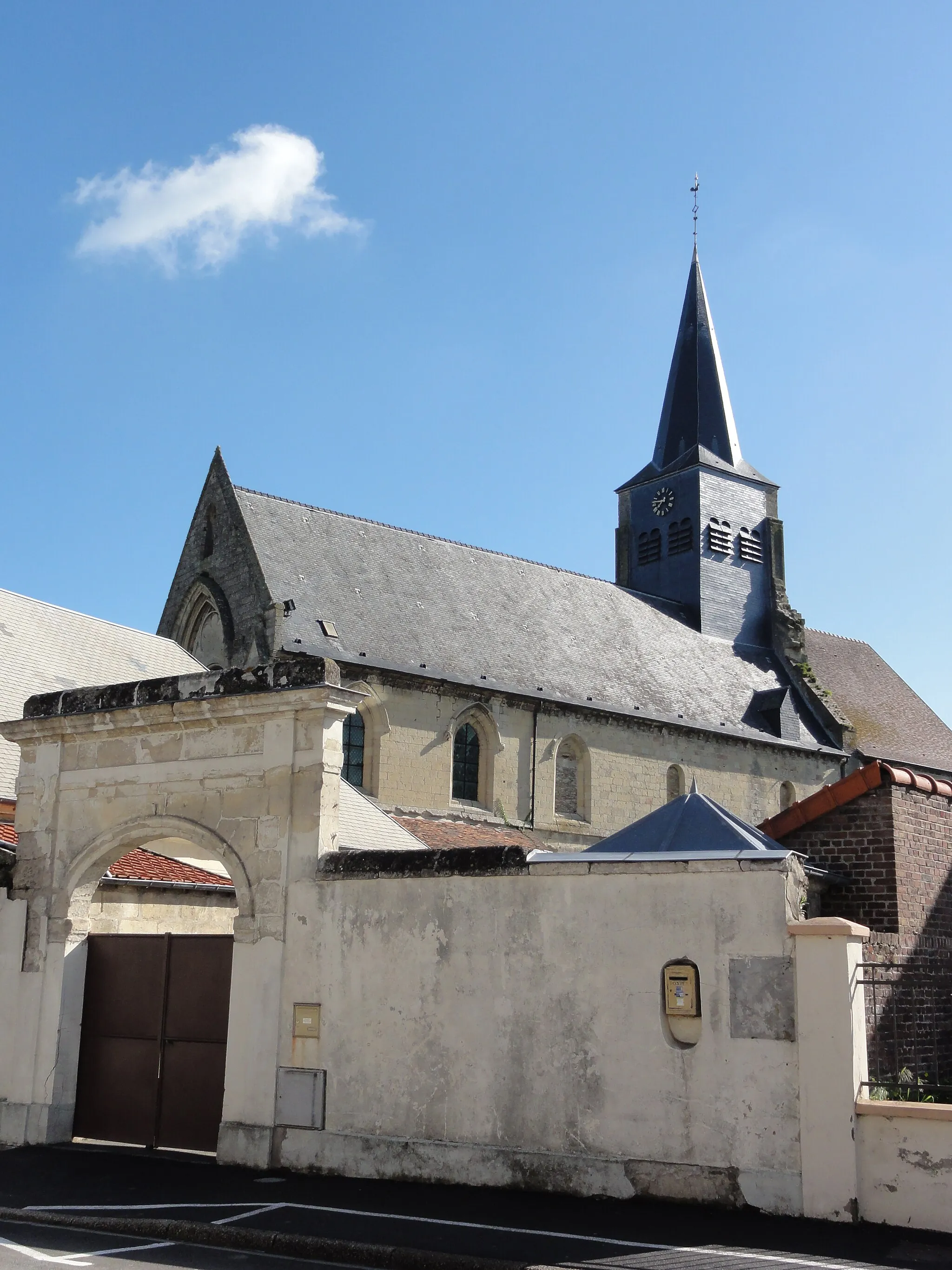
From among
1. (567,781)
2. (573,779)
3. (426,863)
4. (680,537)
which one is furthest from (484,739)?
(426,863)

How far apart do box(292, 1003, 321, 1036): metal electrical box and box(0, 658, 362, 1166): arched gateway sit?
7 cm

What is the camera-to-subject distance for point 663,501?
36.8 m

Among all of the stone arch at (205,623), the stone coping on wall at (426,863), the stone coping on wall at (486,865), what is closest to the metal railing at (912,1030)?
the stone coping on wall at (486,865)

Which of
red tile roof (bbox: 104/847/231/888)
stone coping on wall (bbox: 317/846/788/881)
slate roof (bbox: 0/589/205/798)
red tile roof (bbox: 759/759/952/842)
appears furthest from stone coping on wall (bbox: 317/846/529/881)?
slate roof (bbox: 0/589/205/798)

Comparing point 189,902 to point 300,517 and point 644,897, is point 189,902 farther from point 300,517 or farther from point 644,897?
point 300,517

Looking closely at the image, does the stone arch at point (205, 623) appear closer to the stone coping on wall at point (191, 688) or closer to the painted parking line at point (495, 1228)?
the stone coping on wall at point (191, 688)

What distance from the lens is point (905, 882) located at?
1041 cm

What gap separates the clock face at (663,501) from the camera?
36.7 m

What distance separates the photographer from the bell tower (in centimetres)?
3531

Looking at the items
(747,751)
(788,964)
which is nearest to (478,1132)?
(788,964)

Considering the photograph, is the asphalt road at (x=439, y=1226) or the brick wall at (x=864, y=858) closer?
the asphalt road at (x=439, y=1226)

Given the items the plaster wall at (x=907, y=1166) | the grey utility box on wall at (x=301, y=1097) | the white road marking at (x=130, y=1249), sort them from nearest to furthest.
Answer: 1. the white road marking at (x=130, y=1249)
2. the plaster wall at (x=907, y=1166)
3. the grey utility box on wall at (x=301, y=1097)

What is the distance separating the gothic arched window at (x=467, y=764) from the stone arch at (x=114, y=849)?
14.7 m

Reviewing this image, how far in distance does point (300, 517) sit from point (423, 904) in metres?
18.8
